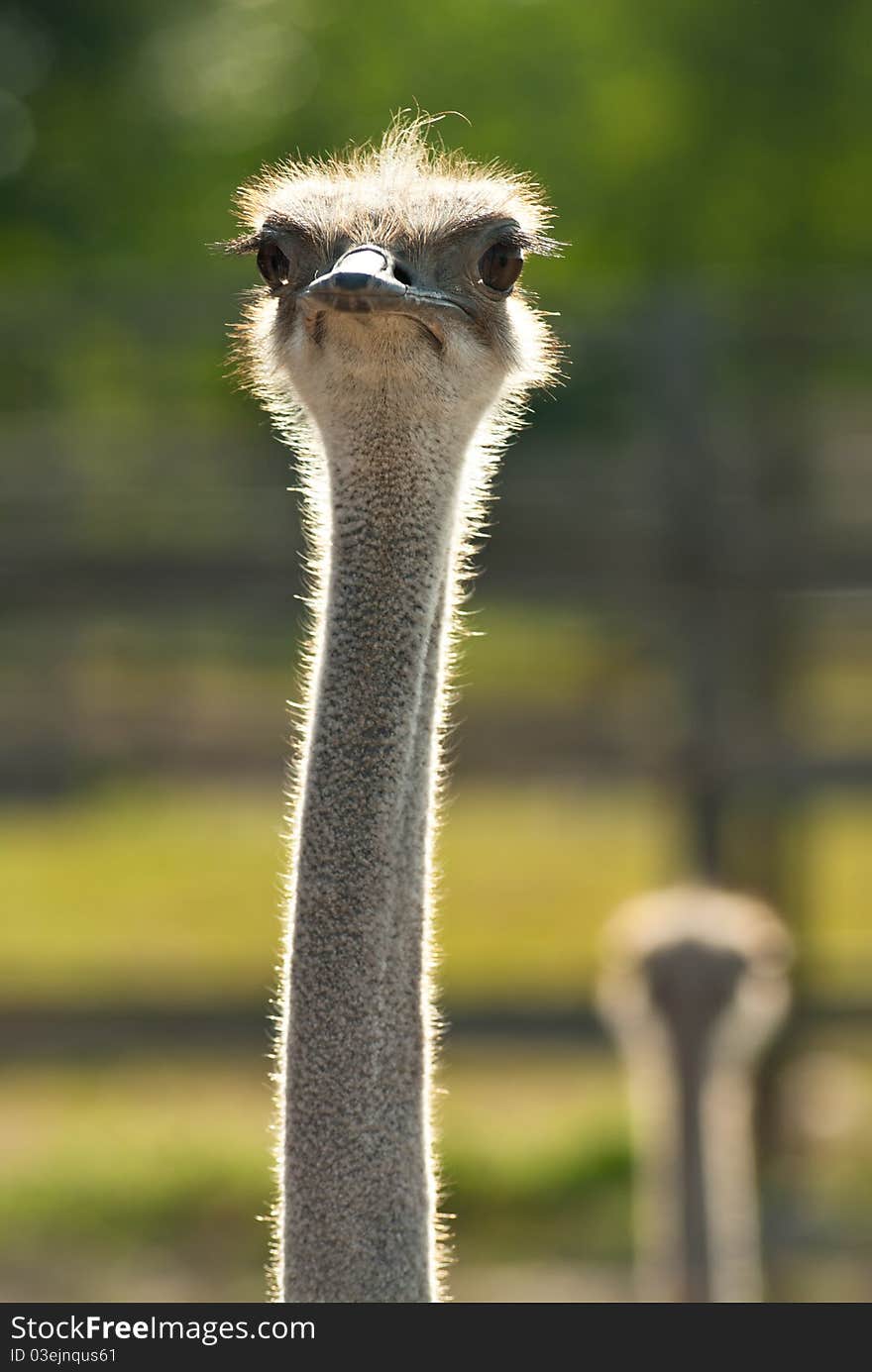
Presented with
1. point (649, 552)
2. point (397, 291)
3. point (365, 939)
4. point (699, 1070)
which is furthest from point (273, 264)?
point (649, 552)

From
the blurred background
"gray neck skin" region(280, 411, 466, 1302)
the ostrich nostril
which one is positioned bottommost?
"gray neck skin" region(280, 411, 466, 1302)

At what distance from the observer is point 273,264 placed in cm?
198

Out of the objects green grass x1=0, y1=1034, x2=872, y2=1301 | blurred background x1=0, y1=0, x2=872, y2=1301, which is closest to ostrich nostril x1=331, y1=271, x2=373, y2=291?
blurred background x1=0, y1=0, x2=872, y2=1301

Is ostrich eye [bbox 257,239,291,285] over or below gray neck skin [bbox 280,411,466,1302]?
over

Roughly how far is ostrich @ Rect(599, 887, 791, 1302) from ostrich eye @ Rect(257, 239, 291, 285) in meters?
1.93

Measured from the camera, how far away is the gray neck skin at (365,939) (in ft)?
5.84

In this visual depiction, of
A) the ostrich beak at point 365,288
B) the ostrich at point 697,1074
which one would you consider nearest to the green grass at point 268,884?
the ostrich at point 697,1074

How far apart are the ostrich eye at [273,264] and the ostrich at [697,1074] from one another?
75.8 inches

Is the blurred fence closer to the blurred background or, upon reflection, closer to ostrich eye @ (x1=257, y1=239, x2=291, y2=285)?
the blurred background

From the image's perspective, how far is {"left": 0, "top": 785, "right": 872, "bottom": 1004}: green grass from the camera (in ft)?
20.4

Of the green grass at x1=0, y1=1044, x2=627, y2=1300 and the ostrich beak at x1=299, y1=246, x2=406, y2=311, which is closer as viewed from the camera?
the ostrich beak at x1=299, y1=246, x2=406, y2=311

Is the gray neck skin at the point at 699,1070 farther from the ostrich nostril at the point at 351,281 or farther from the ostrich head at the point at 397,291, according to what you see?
the ostrich nostril at the point at 351,281

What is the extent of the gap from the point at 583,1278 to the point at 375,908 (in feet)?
9.51

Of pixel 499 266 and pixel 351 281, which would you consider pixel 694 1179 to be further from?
pixel 351 281
